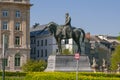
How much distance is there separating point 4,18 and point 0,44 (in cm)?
561

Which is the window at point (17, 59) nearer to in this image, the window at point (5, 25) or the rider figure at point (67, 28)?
the window at point (5, 25)

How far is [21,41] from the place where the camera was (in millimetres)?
101000

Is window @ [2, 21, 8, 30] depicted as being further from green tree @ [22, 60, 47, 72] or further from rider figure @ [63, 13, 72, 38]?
rider figure @ [63, 13, 72, 38]

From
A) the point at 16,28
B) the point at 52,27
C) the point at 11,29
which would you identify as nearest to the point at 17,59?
the point at 11,29

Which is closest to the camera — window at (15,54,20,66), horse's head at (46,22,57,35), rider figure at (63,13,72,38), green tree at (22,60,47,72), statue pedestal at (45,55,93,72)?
rider figure at (63,13,72,38)

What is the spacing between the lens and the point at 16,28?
333 ft

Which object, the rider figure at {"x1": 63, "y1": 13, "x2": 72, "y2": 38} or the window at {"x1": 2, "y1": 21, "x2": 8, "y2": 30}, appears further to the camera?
the window at {"x1": 2, "y1": 21, "x2": 8, "y2": 30}

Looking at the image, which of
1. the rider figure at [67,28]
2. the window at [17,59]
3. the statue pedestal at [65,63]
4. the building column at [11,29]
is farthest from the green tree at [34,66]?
the rider figure at [67,28]

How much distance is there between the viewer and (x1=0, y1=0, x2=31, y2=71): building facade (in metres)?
100

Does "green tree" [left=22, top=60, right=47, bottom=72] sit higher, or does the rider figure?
the rider figure

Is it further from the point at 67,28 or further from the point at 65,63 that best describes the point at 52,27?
the point at 65,63

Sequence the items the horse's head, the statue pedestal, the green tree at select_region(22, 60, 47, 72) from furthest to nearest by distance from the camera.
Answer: the green tree at select_region(22, 60, 47, 72) < the statue pedestal < the horse's head

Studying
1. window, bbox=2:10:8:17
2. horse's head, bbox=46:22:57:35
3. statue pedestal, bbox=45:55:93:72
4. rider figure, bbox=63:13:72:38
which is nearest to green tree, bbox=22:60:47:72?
window, bbox=2:10:8:17

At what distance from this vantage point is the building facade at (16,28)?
330ft
